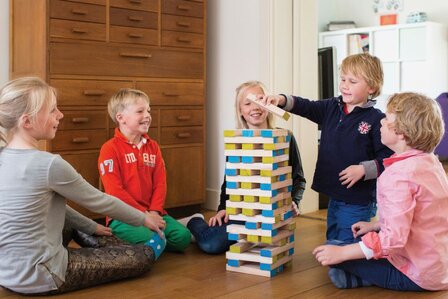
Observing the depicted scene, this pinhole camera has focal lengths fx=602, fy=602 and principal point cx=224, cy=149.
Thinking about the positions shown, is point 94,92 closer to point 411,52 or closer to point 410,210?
point 410,210

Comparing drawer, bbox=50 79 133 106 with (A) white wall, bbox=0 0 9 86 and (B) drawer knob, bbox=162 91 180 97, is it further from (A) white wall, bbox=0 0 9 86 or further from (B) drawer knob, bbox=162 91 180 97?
(A) white wall, bbox=0 0 9 86

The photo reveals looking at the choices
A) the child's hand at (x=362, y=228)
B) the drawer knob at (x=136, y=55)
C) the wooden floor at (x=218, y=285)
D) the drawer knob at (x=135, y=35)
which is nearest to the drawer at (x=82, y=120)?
the drawer knob at (x=136, y=55)

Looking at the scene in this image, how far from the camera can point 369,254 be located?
2.18 meters

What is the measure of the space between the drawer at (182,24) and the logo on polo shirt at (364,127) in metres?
1.50

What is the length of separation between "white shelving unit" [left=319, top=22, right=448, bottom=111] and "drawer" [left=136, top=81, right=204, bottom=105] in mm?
4550

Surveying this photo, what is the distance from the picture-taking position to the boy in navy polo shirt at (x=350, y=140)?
8.55 ft

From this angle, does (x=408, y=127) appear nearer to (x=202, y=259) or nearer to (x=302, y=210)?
(x=202, y=259)

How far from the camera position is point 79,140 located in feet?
10.6

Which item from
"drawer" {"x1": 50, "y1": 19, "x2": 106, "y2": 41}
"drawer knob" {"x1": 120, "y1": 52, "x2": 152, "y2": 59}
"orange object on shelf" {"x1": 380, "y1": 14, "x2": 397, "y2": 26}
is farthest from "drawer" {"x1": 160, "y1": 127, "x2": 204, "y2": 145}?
"orange object on shelf" {"x1": 380, "y1": 14, "x2": 397, "y2": 26}

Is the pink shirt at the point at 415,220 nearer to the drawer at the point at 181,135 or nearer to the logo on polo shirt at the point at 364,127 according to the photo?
the logo on polo shirt at the point at 364,127

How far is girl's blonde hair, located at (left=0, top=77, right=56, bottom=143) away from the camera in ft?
7.16

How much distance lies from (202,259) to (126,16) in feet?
4.85

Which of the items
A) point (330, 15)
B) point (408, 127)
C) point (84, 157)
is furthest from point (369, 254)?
point (330, 15)

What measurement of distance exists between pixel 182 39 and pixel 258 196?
60.9 inches
